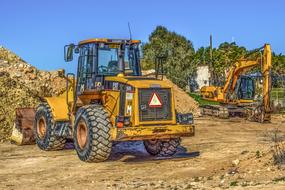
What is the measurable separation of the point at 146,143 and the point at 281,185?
6747 millimetres

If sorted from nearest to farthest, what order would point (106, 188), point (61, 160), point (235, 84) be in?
point (106, 188), point (61, 160), point (235, 84)

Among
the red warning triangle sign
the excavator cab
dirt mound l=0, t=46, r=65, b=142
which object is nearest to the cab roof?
the red warning triangle sign

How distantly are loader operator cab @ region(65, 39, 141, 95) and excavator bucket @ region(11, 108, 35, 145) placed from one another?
408cm

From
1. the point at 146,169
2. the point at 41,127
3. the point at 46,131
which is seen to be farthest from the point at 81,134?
the point at 41,127

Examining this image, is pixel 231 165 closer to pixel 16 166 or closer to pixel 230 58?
pixel 16 166

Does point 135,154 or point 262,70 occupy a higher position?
point 262,70

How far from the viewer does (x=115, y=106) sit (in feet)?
43.9

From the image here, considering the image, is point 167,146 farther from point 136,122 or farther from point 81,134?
point 81,134

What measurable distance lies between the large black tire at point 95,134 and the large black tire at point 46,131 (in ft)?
8.71

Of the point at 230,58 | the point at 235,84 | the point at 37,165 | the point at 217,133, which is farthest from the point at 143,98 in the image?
the point at 230,58

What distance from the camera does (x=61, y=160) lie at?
1413 centimetres

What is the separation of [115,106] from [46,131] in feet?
12.0

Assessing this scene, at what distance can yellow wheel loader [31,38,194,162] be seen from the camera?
1284 cm

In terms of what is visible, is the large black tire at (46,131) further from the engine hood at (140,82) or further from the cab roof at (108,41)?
the engine hood at (140,82)
